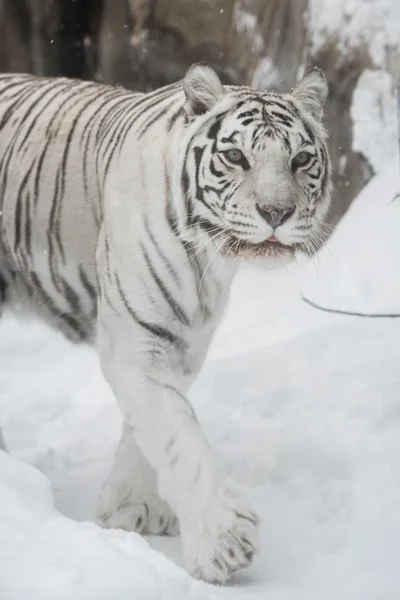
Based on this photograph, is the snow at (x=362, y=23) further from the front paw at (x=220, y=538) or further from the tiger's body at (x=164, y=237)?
the front paw at (x=220, y=538)

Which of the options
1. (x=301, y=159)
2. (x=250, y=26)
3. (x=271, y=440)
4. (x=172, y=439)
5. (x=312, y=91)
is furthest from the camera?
(x=250, y=26)

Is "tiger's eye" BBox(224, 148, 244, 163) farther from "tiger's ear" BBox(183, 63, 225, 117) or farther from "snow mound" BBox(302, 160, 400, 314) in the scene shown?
"snow mound" BBox(302, 160, 400, 314)

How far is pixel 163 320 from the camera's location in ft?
8.39

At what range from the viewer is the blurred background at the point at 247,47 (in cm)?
491

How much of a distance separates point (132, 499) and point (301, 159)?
3.41 feet

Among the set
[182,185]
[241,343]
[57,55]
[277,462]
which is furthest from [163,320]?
[57,55]

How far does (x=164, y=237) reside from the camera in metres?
2.57

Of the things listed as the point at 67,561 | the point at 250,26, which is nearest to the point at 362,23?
the point at 250,26

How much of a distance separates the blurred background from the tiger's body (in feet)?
6.79

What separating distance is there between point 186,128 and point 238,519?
91cm

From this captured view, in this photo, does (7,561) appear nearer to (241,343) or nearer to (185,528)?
(185,528)

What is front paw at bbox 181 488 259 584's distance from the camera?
226 centimetres

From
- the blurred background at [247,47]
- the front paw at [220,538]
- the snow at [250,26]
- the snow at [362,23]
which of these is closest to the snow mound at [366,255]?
the blurred background at [247,47]

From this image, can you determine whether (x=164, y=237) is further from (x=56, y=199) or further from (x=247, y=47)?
(x=247, y=47)
